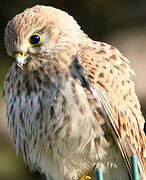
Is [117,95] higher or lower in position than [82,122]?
higher

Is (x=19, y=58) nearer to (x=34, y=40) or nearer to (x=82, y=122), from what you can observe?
(x=34, y=40)

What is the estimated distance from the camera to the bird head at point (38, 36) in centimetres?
662

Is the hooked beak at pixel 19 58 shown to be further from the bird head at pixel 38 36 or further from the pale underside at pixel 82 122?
the pale underside at pixel 82 122

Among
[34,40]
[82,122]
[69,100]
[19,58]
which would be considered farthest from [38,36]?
[82,122]

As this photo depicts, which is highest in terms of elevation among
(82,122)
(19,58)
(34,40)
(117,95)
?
(34,40)

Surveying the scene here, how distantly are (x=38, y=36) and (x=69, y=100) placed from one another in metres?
0.62

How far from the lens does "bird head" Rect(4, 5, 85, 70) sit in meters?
6.62

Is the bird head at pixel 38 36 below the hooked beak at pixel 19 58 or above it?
above

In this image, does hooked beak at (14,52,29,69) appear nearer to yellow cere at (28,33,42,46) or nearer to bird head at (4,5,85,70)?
bird head at (4,5,85,70)

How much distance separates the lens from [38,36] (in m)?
6.74

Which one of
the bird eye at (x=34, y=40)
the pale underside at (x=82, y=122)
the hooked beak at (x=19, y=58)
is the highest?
the bird eye at (x=34, y=40)

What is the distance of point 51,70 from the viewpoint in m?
6.80

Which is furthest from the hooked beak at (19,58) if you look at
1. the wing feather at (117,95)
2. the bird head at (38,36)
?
the wing feather at (117,95)

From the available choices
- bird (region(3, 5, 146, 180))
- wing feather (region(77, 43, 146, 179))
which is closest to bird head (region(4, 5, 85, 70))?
bird (region(3, 5, 146, 180))
